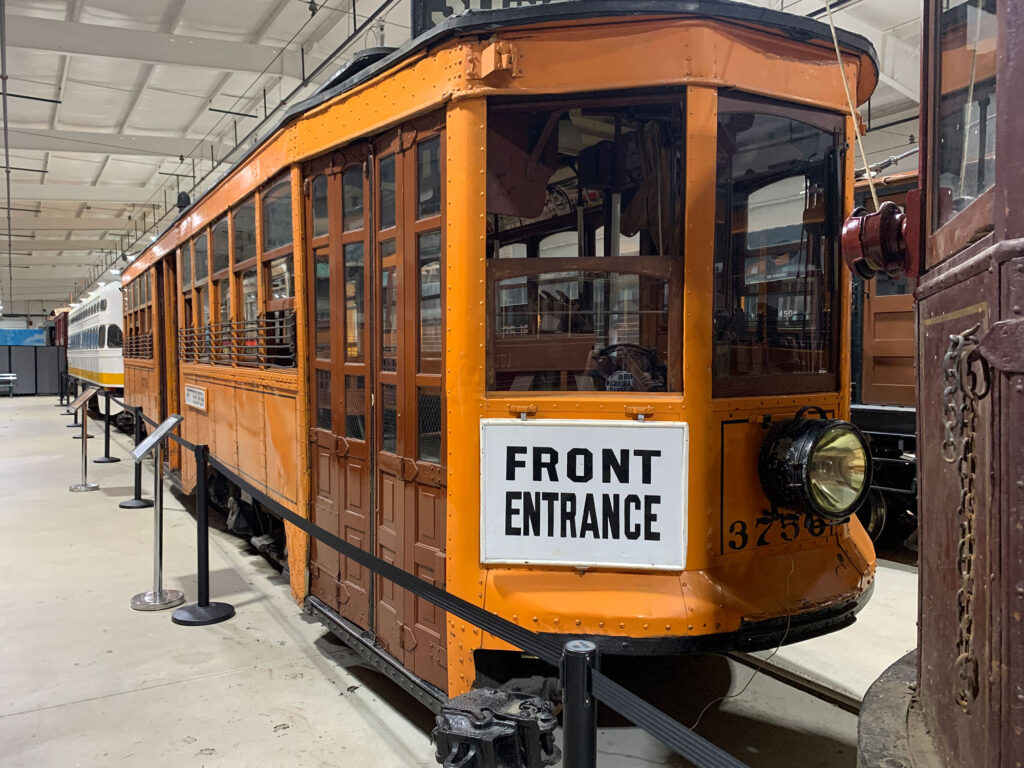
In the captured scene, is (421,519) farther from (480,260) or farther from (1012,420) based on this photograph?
(1012,420)

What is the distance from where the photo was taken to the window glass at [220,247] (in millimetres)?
5453

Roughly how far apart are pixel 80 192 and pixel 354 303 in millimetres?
16532

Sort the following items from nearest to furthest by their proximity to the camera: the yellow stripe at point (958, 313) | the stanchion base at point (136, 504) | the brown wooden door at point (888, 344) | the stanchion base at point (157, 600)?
the yellow stripe at point (958, 313)
the stanchion base at point (157, 600)
the brown wooden door at point (888, 344)
the stanchion base at point (136, 504)

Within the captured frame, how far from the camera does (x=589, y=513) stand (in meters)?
2.58

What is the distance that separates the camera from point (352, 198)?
11.3 ft

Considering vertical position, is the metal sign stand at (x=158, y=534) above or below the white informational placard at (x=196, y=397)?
→ below

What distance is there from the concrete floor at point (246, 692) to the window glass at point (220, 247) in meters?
2.31

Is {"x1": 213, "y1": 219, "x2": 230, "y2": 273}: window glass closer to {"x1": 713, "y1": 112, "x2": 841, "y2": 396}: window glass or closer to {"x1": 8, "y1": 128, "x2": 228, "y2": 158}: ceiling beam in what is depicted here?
{"x1": 713, "y1": 112, "x2": 841, "y2": 396}: window glass

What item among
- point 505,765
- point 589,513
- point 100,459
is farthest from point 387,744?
point 100,459

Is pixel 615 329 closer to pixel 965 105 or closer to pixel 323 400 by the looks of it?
pixel 965 105

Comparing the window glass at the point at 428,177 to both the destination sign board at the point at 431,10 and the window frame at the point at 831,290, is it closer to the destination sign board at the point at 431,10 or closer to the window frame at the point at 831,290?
the destination sign board at the point at 431,10

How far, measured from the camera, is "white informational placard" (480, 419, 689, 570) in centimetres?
254

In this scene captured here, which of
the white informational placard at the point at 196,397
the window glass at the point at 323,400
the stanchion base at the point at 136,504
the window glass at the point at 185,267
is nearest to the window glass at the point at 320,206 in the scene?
the window glass at the point at 323,400

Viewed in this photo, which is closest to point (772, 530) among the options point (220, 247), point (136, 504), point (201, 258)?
point (220, 247)
